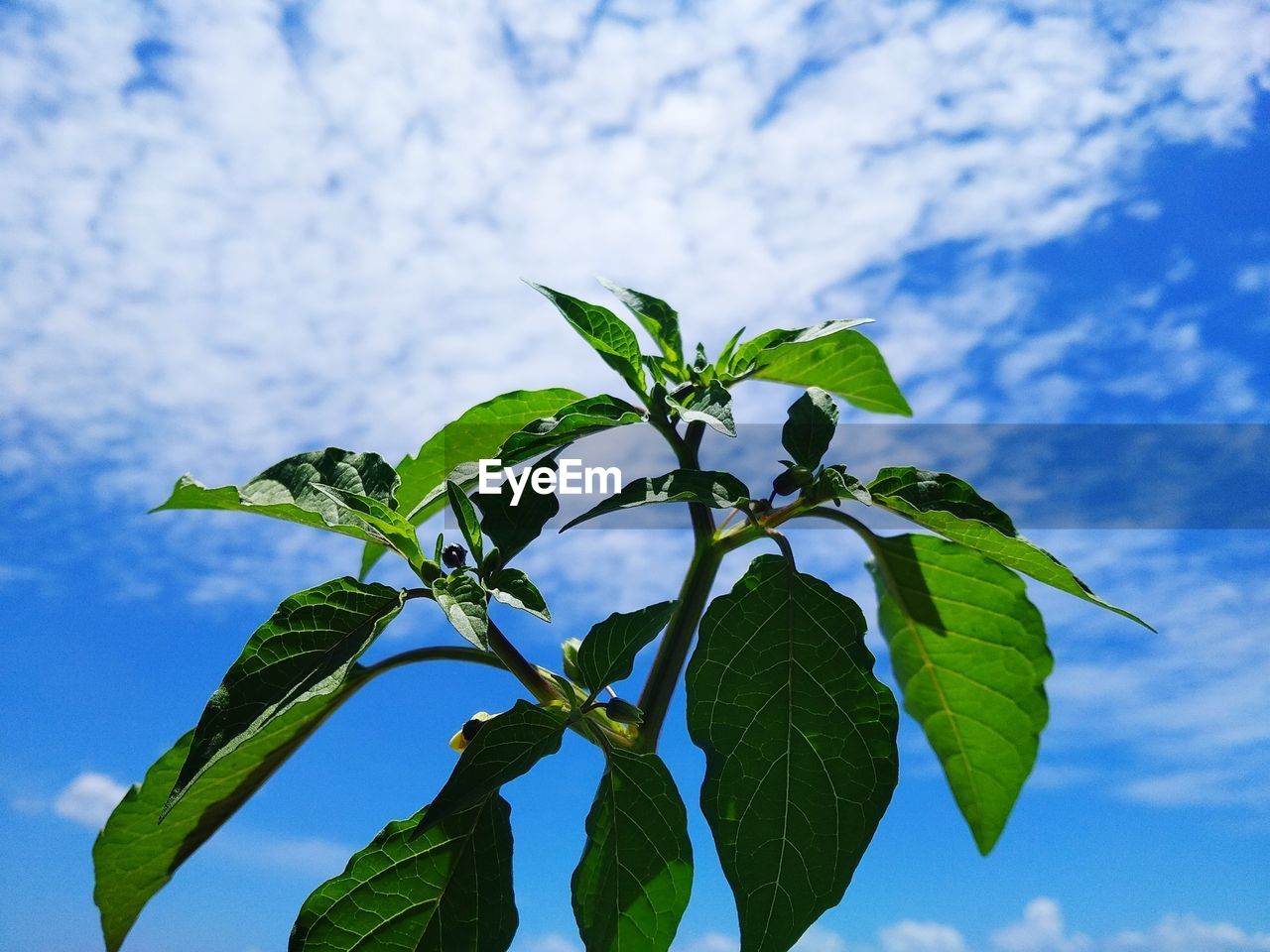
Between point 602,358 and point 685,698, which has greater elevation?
point 602,358

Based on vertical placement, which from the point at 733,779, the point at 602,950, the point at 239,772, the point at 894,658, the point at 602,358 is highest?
the point at 602,358

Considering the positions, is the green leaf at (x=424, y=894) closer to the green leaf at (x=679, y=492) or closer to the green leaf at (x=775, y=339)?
the green leaf at (x=679, y=492)

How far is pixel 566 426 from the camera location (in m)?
1.06

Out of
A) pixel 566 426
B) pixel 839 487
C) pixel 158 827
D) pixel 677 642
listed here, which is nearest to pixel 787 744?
pixel 677 642

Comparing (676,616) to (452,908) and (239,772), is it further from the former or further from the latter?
(239,772)

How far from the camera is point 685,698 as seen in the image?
103cm

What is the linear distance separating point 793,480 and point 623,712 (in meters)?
0.31

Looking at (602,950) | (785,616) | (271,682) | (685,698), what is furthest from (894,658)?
(271,682)

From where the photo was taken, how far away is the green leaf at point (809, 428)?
1.16 meters

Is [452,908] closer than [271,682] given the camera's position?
No

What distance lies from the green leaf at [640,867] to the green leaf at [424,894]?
9cm

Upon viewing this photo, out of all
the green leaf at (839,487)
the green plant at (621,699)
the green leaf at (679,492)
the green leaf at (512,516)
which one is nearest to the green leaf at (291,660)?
the green plant at (621,699)

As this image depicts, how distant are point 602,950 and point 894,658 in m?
0.60

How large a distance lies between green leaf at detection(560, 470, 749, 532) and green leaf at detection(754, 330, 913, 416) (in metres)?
0.31
